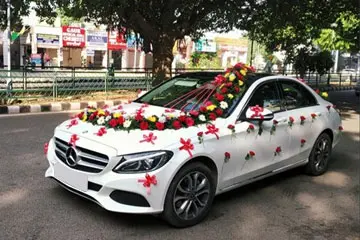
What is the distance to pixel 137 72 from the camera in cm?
1605

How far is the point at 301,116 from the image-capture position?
5523 mm

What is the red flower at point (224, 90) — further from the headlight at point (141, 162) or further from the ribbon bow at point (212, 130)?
the headlight at point (141, 162)

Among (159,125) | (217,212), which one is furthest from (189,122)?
(217,212)

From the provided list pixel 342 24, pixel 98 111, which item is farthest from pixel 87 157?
pixel 342 24

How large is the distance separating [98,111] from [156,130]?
92 cm

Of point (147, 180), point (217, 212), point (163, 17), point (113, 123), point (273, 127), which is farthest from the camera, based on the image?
point (163, 17)

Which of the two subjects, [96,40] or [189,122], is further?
[96,40]

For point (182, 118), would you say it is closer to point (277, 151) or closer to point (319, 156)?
point (277, 151)

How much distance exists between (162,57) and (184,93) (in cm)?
979

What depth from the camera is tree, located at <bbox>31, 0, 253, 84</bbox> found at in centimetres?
1288

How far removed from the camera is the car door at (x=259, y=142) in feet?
14.8

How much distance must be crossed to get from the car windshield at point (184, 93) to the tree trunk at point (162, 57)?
29.2 ft

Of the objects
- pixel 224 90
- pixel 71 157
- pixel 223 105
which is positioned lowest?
pixel 71 157

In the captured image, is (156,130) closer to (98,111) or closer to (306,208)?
(98,111)
